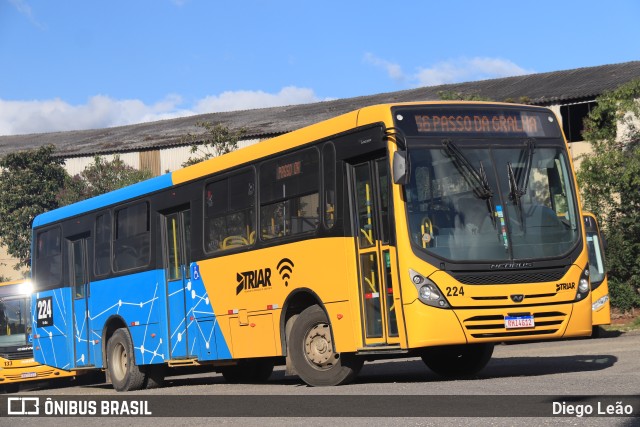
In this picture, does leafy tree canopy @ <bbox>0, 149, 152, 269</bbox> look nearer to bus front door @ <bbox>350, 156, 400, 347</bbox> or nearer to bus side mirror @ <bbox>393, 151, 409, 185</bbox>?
bus front door @ <bbox>350, 156, 400, 347</bbox>

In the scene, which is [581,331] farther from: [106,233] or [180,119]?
[180,119]

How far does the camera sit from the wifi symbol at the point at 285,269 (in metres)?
14.5

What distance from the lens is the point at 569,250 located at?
13.3 m

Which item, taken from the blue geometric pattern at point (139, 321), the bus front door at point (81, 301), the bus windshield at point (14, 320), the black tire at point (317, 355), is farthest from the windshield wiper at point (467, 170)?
the bus windshield at point (14, 320)

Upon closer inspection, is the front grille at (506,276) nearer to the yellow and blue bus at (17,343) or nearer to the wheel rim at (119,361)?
the wheel rim at (119,361)

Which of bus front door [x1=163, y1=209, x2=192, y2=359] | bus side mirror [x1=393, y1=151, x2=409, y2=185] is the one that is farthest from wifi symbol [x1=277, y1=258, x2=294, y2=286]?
bus front door [x1=163, y1=209, x2=192, y2=359]

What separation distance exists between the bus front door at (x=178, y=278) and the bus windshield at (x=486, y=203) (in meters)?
5.43

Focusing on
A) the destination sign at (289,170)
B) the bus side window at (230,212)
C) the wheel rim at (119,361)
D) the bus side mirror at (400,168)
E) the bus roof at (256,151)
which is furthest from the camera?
the wheel rim at (119,361)

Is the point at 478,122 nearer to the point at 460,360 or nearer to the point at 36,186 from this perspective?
the point at 460,360

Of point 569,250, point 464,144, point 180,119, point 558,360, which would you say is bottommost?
point 558,360

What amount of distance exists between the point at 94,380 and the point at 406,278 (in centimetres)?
1627

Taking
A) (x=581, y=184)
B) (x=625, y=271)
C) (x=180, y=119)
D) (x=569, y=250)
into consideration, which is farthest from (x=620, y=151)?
(x=180, y=119)

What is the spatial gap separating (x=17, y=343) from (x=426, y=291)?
16.3 metres

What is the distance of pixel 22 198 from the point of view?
52.1 metres
